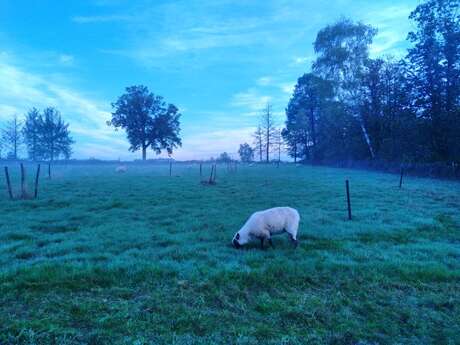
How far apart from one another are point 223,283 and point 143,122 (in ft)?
218

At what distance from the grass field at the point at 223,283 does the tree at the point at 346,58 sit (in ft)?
97.3

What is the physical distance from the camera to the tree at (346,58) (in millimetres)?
34562

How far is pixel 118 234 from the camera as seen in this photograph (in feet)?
27.1

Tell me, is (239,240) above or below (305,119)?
below

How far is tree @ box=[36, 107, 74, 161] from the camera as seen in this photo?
6838 cm

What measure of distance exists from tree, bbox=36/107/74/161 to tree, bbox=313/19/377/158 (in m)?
62.5

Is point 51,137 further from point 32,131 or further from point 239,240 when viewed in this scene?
point 239,240

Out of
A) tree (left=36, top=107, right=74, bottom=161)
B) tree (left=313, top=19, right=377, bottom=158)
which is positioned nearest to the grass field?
tree (left=313, top=19, right=377, bottom=158)

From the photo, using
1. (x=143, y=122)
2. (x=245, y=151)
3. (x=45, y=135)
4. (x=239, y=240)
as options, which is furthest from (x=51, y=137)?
(x=239, y=240)

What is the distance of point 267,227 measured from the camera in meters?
7.34

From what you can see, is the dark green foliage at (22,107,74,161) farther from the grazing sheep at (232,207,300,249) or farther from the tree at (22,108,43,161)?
the grazing sheep at (232,207,300,249)

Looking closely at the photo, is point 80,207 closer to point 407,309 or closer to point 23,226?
point 23,226

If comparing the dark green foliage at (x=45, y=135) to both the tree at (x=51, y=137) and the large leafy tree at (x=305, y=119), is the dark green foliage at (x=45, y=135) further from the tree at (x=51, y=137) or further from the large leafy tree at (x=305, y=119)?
the large leafy tree at (x=305, y=119)

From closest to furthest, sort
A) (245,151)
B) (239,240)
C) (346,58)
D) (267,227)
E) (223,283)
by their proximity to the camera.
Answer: (223,283)
(239,240)
(267,227)
(346,58)
(245,151)
